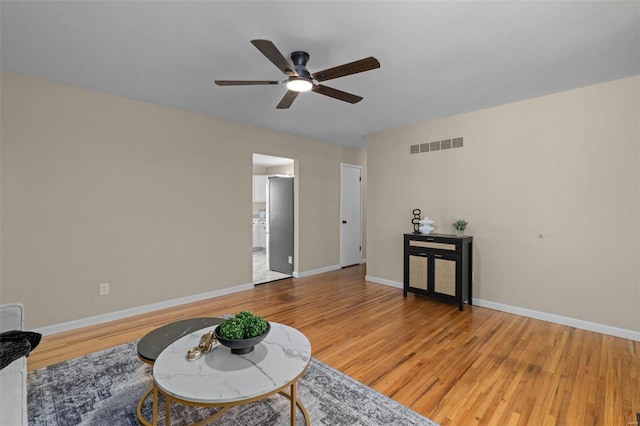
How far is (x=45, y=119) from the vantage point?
9.66 ft

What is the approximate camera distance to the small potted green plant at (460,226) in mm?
3841

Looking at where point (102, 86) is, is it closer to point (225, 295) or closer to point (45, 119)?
point (45, 119)

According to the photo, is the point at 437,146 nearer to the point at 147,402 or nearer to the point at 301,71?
the point at 301,71

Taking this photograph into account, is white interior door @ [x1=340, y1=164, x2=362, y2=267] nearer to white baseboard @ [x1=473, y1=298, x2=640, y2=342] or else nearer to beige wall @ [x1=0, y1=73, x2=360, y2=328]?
beige wall @ [x1=0, y1=73, x2=360, y2=328]

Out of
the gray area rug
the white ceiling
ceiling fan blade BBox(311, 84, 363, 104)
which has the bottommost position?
the gray area rug

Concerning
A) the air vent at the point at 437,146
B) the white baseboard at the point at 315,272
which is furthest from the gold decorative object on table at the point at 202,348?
the air vent at the point at 437,146

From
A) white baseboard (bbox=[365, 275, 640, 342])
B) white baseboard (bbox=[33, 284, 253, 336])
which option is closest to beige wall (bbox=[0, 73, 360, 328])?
white baseboard (bbox=[33, 284, 253, 336])

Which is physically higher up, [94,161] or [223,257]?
[94,161]

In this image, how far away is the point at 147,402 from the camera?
1941mm

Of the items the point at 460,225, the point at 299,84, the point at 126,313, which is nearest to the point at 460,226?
the point at 460,225

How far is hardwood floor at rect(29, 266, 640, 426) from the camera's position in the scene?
6.27 ft

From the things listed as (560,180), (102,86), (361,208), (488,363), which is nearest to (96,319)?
(102,86)

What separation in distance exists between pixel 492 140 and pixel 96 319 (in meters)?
5.16

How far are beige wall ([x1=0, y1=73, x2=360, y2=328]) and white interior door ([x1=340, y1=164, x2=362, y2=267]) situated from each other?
1.99m
